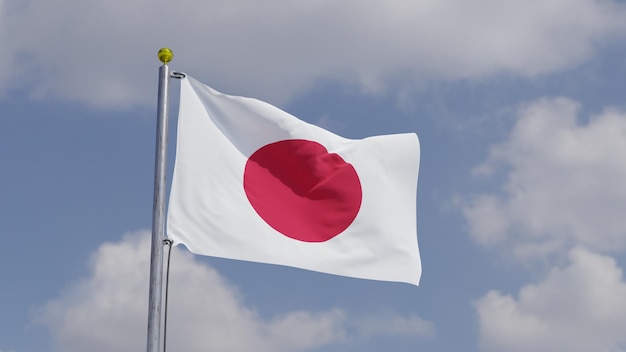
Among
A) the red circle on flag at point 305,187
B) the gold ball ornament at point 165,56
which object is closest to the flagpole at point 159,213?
the gold ball ornament at point 165,56

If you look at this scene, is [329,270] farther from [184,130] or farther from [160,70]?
[160,70]

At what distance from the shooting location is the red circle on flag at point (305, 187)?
881 inches

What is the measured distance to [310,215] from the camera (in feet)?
75.0

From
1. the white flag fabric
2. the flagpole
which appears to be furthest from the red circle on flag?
the flagpole

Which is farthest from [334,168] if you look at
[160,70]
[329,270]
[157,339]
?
[157,339]

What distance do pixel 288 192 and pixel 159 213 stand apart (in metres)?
5.13

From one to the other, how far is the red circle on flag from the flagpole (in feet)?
10.8

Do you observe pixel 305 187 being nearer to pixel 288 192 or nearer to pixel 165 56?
pixel 288 192

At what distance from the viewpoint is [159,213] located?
18594 mm

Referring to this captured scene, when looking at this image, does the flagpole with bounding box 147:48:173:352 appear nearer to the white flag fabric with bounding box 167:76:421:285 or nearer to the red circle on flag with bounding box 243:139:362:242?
the white flag fabric with bounding box 167:76:421:285

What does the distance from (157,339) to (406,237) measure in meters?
7.71

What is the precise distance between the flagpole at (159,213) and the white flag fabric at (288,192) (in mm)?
1248

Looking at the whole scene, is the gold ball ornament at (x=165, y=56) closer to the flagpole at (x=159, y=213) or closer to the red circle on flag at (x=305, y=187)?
the flagpole at (x=159, y=213)

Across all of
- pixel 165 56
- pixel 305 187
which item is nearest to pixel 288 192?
pixel 305 187
